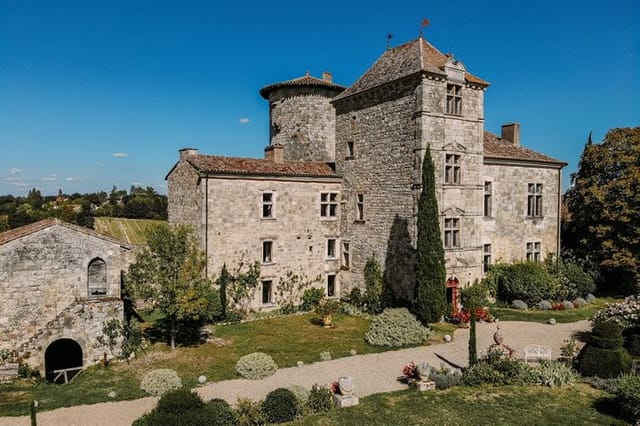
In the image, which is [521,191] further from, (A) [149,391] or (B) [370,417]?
(A) [149,391]

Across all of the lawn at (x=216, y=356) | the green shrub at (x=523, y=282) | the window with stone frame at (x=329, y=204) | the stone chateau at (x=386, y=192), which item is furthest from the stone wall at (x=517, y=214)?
the window with stone frame at (x=329, y=204)

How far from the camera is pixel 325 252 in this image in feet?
87.0

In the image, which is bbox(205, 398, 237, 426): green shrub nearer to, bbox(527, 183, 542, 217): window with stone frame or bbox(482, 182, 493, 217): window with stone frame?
bbox(482, 182, 493, 217): window with stone frame

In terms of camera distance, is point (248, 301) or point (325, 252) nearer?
point (248, 301)

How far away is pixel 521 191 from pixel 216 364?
20.7m

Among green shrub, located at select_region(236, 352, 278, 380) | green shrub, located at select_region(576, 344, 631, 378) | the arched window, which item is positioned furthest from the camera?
the arched window

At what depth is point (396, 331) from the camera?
18.9m

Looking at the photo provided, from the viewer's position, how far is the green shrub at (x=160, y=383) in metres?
13.6

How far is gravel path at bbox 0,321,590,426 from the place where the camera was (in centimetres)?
1217

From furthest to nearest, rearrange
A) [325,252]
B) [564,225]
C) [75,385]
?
[564,225] < [325,252] < [75,385]

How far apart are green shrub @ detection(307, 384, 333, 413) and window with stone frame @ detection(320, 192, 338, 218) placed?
1463cm

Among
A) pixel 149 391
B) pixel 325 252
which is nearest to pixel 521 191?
pixel 325 252

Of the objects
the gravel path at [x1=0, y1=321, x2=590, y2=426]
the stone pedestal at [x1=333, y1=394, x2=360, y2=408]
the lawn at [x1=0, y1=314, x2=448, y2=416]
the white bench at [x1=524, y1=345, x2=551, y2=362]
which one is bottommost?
the lawn at [x1=0, y1=314, x2=448, y2=416]

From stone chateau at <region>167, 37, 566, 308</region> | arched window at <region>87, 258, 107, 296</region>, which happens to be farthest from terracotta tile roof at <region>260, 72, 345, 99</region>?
arched window at <region>87, 258, 107, 296</region>
